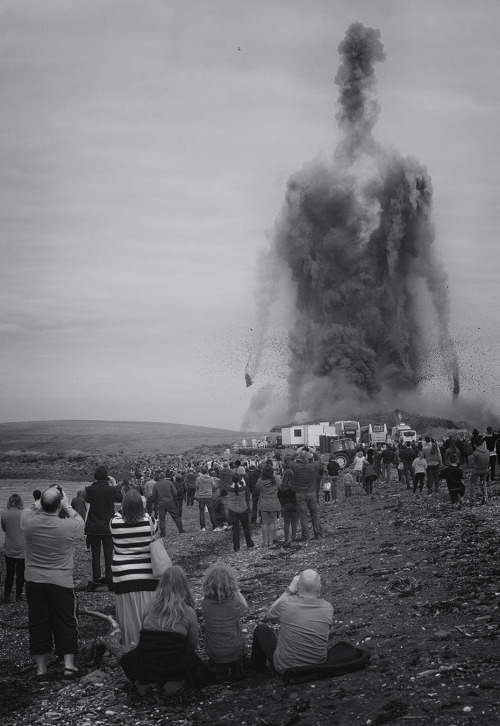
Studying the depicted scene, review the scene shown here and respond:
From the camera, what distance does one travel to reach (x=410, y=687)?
7.68m

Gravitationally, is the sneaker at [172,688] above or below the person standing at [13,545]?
below

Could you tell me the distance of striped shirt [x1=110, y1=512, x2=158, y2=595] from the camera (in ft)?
30.7

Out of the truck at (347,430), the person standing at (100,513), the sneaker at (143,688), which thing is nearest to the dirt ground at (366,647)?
the sneaker at (143,688)

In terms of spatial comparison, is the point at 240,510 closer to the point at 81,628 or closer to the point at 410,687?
the point at 81,628

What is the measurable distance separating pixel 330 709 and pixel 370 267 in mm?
98736

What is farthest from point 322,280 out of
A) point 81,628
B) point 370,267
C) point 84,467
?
point 81,628

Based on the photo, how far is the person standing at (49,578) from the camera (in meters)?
9.21

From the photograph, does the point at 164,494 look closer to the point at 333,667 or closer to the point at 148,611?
the point at 148,611

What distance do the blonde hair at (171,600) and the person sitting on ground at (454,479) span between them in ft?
49.2

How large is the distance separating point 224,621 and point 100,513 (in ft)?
21.4

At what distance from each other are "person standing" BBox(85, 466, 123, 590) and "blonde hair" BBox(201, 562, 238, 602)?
19.2 ft

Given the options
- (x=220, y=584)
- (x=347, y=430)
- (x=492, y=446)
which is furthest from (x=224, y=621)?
(x=347, y=430)

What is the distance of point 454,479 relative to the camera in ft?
73.6

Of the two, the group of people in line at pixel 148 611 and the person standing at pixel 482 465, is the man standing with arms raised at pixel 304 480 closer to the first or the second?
the person standing at pixel 482 465
